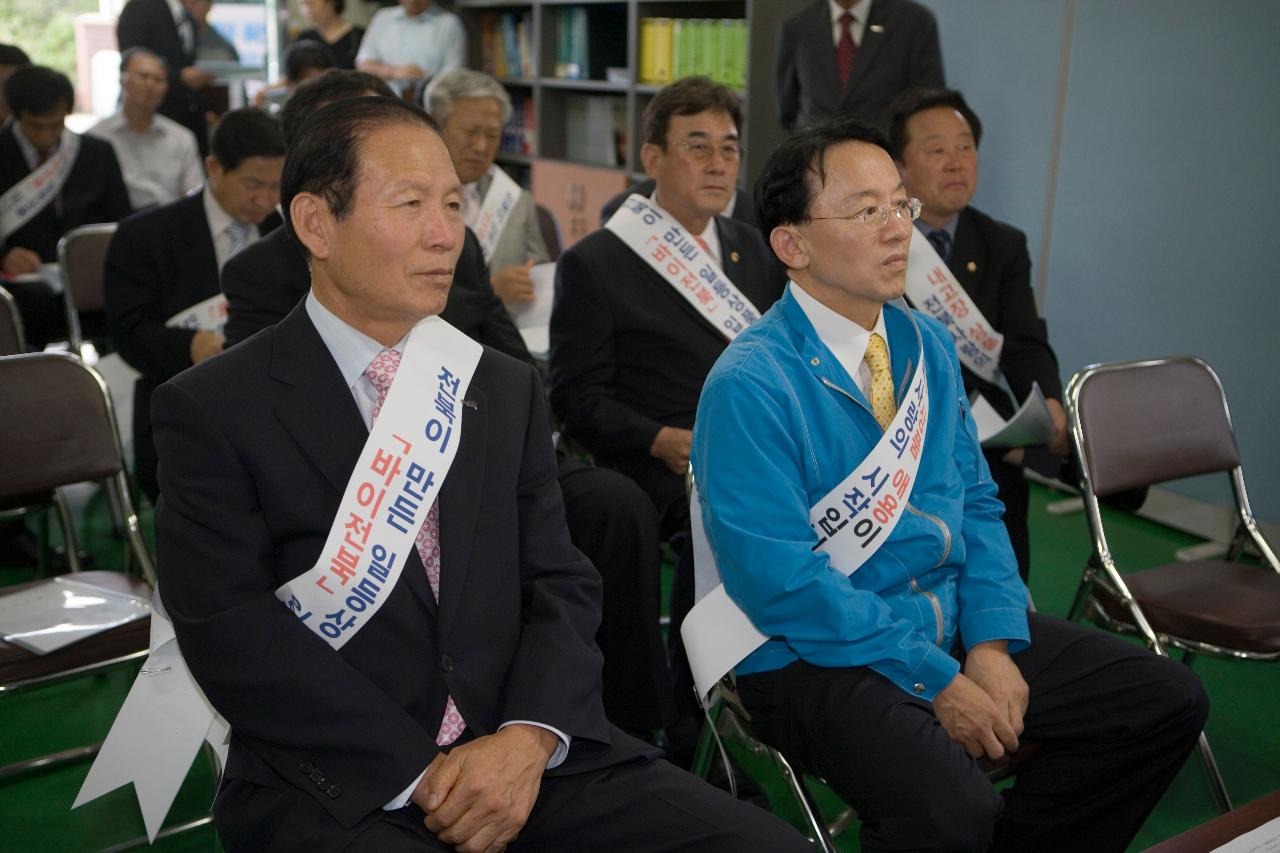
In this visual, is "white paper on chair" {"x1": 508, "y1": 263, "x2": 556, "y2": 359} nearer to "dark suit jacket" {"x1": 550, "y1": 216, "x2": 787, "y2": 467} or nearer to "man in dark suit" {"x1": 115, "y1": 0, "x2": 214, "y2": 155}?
"dark suit jacket" {"x1": 550, "y1": 216, "x2": 787, "y2": 467}

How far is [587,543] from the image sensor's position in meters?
2.48

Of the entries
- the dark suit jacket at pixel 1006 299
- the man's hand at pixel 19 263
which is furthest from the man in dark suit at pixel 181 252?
the dark suit jacket at pixel 1006 299

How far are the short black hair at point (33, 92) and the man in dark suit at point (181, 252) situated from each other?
1.63 metres

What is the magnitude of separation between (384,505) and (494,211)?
239cm

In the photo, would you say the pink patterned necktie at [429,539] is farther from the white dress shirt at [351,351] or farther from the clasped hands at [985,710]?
the clasped hands at [985,710]

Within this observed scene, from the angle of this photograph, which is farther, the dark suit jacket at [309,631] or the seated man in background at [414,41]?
the seated man in background at [414,41]

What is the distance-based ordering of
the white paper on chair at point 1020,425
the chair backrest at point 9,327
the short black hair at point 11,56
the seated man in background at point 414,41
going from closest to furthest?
the white paper on chair at point 1020,425
the chair backrest at point 9,327
the short black hair at point 11,56
the seated man in background at point 414,41

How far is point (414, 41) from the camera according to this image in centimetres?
687

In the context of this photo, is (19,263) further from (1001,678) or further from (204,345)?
(1001,678)

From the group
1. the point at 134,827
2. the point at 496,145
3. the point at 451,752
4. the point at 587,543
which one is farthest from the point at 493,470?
the point at 496,145

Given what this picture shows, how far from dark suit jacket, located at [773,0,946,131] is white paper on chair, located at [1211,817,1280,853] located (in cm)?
345

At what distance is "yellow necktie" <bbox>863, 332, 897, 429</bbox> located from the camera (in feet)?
6.39

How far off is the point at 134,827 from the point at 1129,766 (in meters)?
1.80

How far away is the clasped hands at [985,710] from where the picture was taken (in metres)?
1.73
